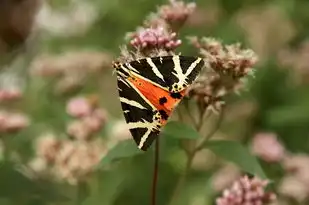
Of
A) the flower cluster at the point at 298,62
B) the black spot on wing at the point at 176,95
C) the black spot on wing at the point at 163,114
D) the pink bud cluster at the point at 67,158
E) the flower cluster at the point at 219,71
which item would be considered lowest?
the black spot on wing at the point at 163,114

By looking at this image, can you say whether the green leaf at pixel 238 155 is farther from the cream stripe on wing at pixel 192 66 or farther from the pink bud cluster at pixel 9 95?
the pink bud cluster at pixel 9 95

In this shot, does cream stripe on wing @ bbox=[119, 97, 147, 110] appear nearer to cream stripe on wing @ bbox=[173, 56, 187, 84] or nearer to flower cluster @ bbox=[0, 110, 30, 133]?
cream stripe on wing @ bbox=[173, 56, 187, 84]

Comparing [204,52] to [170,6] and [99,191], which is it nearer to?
[170,6]

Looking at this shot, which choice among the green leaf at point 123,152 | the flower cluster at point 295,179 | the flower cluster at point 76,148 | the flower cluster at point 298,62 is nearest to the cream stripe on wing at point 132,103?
the green leaf at point 123,152

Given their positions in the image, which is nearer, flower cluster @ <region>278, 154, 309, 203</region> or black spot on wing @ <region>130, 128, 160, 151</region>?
black spot on wing @ <region>130, 128, 160, 151</region>

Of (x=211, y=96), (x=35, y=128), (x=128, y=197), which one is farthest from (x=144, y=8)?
(x=211, y=96)

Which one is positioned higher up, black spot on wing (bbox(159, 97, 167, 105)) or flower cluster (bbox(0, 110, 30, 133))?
flower cluster (bbox(0, 110, 30, 133))

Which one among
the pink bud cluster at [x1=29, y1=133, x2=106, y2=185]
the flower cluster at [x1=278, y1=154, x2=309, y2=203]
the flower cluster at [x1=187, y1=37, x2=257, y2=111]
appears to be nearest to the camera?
the flower cluster at [x1=187, y1=37, x2=257, y2=111]

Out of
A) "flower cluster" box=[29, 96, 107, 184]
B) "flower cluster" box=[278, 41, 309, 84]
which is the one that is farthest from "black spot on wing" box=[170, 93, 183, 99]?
"flower cluster" box=[278, 41, 309, 84]
